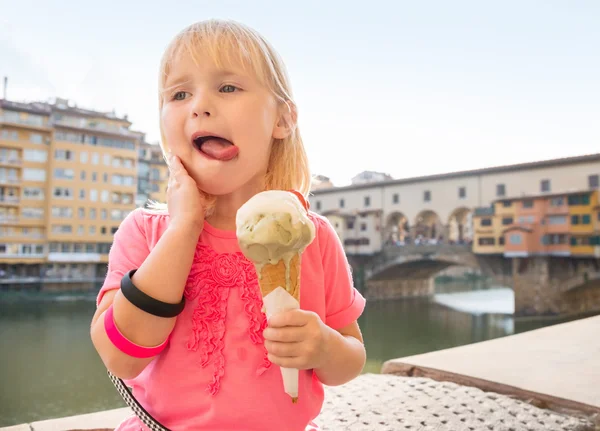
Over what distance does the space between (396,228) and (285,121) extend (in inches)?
479

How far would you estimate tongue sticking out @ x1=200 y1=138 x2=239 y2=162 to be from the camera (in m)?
0.44

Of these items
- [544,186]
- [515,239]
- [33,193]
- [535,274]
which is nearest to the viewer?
[33,193]

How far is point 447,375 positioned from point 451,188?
34.5ft

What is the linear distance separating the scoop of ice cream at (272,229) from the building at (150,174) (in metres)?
10.1

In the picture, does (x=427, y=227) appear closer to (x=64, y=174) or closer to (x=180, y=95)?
(x=64, y=174)

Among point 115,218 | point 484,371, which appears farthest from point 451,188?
point 484,371

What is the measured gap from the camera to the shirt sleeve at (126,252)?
17.7 inches

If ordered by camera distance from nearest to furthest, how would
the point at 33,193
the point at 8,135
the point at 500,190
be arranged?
the point at 8,135, the point at 33,193, the point at 500,190

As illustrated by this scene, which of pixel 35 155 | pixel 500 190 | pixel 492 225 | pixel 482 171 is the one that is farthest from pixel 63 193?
pixel 500 190

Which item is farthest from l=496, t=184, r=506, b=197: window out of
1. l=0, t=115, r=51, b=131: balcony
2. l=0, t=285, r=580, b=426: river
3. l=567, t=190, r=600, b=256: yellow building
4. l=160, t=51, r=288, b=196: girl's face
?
l=160, t=51, r=288, b=196: girl's face

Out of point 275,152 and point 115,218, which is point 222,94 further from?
point 115,218

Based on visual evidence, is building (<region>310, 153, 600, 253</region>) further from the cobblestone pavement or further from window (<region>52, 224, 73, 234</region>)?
the cobblestone pavement

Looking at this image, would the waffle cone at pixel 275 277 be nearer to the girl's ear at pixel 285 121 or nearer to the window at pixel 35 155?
the girl's ear at pixel 285 121

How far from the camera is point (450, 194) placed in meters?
11.0
